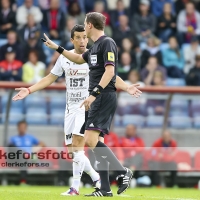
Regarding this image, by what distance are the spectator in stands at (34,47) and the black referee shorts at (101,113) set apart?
9.03 metres

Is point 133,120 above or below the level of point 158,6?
below

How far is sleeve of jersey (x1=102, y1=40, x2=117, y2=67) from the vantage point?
8.63 m

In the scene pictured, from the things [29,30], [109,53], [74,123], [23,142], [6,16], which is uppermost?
[6,16]

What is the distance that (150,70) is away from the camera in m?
17.6

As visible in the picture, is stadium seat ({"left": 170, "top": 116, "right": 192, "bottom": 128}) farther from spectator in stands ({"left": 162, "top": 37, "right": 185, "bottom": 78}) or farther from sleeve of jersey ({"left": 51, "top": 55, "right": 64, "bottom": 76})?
sleeve of jersey ({"left": 51, "top": 55, "right": 64, "bottom": 76})

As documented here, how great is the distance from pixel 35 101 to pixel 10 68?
2294 millimetres

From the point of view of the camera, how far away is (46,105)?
1502 cm

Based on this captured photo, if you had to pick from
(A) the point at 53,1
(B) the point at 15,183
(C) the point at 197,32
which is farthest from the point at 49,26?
(B) the point at 15,183

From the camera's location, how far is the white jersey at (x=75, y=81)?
1041 cm

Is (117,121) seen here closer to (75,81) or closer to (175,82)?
(175,82)

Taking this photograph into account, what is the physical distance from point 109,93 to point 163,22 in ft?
38.2

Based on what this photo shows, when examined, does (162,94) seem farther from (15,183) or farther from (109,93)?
(109,93)

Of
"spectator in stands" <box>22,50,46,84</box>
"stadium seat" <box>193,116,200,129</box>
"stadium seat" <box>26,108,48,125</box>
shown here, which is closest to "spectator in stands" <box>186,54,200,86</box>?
"stadium seat" <box>193,116,200,129</box>

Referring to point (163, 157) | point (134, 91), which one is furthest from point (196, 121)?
point (134, 91)
